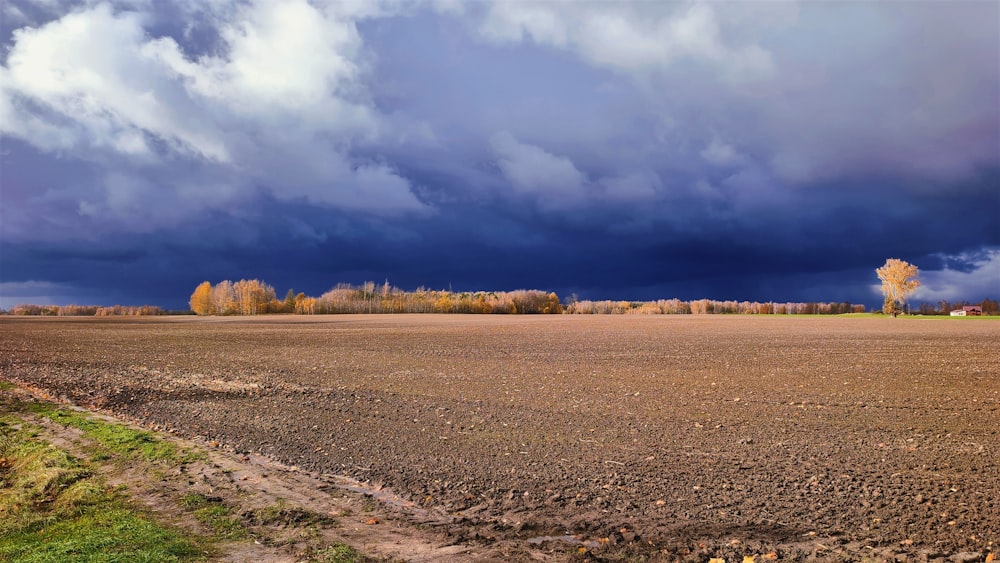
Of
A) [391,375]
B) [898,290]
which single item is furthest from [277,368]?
[898,290]

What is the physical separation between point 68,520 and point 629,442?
8880 millimetres

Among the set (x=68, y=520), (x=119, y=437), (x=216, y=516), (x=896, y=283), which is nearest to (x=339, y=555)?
(x=216, y=516)

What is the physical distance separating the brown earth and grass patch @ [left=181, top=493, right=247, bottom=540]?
1922 mm

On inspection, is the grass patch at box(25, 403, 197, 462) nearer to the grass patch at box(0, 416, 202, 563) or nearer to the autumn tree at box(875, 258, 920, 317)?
the grass patch at box(0, 416, 202, 563)

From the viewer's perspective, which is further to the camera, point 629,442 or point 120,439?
point 120,439

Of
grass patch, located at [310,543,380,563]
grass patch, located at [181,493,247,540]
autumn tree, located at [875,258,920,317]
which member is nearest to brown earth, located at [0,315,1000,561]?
grass patch, located at [310,543,380,563]

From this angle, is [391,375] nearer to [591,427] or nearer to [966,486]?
[591,427]

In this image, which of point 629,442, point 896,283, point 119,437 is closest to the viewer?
point 629,442

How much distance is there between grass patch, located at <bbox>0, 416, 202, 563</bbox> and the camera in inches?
276

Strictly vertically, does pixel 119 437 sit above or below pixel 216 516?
above

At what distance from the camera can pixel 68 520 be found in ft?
27.1

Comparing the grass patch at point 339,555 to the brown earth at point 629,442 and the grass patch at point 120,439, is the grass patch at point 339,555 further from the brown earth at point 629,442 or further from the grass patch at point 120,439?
the grass patch at point 120,439

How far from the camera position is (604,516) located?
8.19 meters

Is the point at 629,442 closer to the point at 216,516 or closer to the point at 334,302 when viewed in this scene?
the point at 216,516
